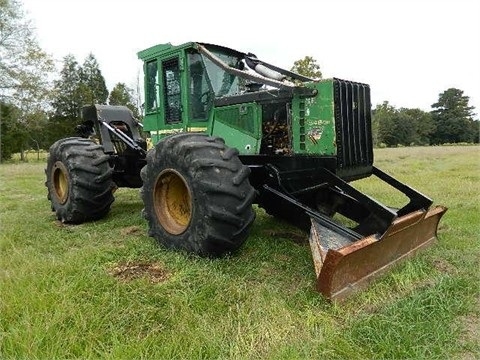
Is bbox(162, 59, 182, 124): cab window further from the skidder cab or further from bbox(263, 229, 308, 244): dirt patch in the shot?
bbox(263, 229, 308, 244): dirt patch

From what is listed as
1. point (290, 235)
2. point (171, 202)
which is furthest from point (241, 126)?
point (290, 235)

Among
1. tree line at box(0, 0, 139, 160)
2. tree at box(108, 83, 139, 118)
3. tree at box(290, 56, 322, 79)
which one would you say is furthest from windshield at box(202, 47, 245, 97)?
tree at box(108, 83, 139, 118)

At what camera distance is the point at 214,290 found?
349 centimetres

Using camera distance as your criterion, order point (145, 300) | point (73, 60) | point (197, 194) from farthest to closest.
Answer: point (73, 60) < point (197, 194) < point (145, 300)

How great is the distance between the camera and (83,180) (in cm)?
604

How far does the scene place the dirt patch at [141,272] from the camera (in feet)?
12.5

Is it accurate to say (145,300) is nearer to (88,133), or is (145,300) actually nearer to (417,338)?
(417,338)

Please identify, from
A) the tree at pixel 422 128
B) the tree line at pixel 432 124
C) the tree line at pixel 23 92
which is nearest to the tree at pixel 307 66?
the tree line at pixel 23 92

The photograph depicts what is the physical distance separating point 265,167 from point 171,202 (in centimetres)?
117

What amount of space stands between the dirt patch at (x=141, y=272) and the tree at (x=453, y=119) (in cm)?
6418

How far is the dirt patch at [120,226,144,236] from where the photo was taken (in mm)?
5633

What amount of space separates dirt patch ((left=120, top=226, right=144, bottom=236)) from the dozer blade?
256cm

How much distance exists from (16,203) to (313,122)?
7.10 meters

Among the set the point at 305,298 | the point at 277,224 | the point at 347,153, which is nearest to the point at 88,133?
the point at 277,224
